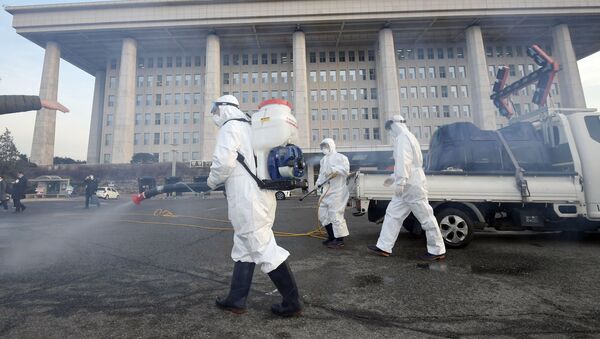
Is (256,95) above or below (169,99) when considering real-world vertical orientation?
above

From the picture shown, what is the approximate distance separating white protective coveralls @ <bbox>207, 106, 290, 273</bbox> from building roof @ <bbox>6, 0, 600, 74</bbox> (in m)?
41.7

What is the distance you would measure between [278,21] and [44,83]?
35.2 metres

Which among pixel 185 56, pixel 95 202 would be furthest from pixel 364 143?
pixel 95 202

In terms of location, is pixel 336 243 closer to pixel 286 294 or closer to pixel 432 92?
pixel 286 294

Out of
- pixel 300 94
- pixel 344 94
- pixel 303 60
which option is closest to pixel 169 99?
pixel 300 94

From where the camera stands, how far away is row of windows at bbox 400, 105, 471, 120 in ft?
147

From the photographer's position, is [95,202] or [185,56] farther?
[185,56]

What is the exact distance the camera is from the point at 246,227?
247cm

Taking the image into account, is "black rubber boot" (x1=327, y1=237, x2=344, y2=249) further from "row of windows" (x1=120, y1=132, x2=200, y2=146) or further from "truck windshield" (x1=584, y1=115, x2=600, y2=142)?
"row of windows" (x1=120, y1=132, x2=200, y2=146)

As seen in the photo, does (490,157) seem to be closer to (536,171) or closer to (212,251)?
(536,171)

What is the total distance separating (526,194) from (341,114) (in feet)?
140

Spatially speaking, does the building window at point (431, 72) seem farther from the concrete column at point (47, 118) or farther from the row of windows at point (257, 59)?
the concrete column at point (47, 118)

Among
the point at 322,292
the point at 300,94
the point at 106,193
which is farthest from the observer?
the point at 300,94

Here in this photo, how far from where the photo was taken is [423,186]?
412 centimetres
